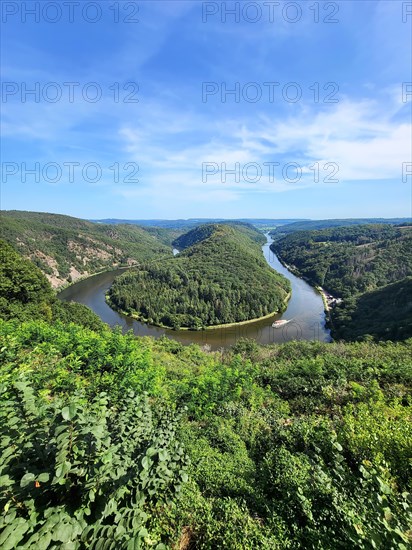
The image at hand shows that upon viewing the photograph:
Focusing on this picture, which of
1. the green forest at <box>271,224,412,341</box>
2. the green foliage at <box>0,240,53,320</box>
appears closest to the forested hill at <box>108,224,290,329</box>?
the green forest at <box>271,224,412,341</box>

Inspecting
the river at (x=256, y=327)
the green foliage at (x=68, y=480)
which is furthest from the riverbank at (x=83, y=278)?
the green foliage at (x=68, y=480)

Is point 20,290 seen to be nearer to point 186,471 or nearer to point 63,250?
point 186,471

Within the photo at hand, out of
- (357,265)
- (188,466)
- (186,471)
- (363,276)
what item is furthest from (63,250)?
(188,466)

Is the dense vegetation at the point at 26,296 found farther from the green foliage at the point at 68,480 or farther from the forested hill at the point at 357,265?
the forested hill at the point at 357,265

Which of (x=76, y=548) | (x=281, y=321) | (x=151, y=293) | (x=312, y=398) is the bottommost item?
(x=281, y=321)

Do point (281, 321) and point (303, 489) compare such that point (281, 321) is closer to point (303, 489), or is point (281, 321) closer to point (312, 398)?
point (312, 398)

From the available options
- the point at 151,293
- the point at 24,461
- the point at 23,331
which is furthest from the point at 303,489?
the point at 151,293
